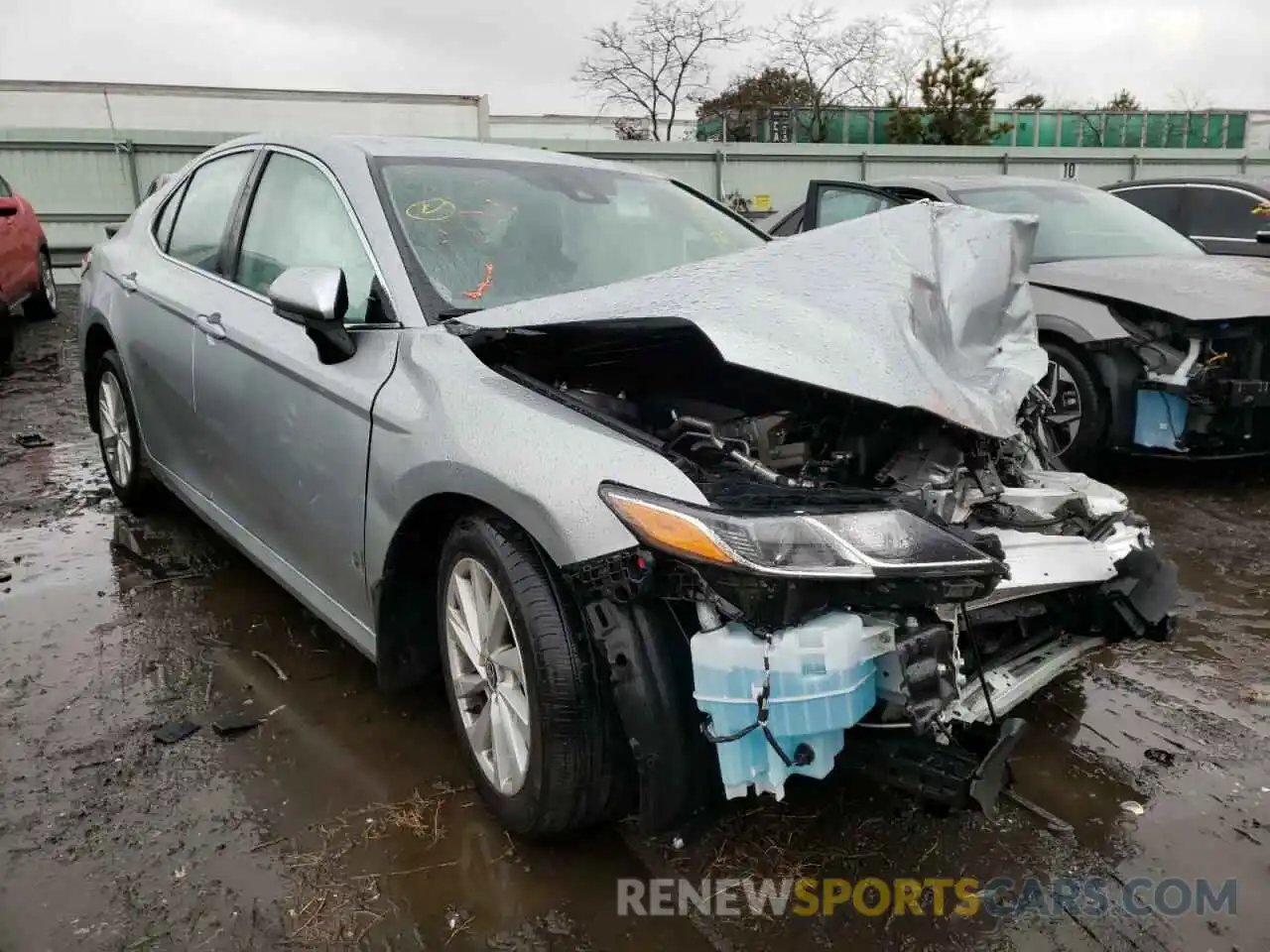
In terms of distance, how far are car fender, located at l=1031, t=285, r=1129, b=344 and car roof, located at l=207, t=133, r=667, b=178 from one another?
105 inches

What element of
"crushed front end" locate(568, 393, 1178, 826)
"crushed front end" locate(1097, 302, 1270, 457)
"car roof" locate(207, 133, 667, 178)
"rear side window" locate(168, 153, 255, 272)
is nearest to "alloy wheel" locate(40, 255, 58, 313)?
"rear side window" locate(168, 153, 255, 272)

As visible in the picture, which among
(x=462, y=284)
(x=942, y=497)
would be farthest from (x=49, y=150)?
(x=942, y=497)

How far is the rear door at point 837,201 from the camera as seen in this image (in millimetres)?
4191

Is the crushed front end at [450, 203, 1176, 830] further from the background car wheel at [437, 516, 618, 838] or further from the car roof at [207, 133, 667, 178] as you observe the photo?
the car roof at [207, 133, 667, 178]

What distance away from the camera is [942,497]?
7.71 ft

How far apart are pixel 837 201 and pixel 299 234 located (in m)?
2.35

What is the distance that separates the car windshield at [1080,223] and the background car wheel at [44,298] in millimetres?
9276

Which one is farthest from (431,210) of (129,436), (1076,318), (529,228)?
(1076,318)

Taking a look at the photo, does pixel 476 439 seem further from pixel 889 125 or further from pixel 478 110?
pixel 889 125

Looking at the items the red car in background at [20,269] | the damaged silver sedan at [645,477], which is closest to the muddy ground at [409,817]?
the damaged silver sedan at [645,477]

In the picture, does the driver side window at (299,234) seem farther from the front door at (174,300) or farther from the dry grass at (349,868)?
the dry grass at (349,868)

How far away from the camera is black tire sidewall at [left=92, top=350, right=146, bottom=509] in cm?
438

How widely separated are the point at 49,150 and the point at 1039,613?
1557cm

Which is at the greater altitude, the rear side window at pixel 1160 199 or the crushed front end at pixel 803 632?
the rear side window at pixel 1160 199
